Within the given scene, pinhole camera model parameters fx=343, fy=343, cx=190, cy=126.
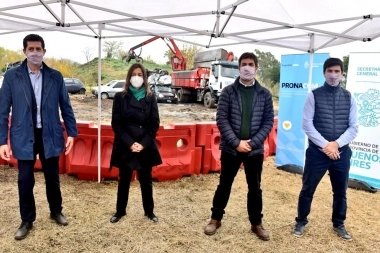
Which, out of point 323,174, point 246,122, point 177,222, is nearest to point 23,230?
point 177,222

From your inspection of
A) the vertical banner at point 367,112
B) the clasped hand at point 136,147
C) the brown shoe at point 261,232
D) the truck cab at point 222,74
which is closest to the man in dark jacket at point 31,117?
the clasped hand at point 136,147

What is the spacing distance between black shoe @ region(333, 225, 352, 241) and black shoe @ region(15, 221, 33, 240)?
128 inches

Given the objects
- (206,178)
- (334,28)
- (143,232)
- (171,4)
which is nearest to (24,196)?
(143,232)

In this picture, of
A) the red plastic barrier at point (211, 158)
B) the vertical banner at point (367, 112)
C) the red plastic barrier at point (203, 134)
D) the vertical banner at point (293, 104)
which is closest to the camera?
the vertical banner at point (367, 112)

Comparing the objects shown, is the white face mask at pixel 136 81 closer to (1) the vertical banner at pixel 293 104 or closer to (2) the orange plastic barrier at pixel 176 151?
(2) the orange plastic barrier at pixel 176 151

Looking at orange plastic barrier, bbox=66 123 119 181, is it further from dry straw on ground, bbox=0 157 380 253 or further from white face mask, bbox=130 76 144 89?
white face mask, bbox=130 76 144 89

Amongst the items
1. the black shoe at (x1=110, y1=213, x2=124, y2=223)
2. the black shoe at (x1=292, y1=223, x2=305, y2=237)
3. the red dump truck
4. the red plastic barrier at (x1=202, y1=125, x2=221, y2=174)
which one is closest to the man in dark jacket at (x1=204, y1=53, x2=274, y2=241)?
the black shoe at (x1=292, y1=223, x2=305, y2=237)

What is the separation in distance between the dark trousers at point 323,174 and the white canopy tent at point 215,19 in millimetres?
1450

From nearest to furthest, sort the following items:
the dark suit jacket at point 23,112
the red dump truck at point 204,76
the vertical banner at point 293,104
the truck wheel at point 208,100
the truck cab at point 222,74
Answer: the dark suit jacket at point 23,112
the vertical banner at point 293,104
the truck cab at point 222,74
the red dump truck at point 204,76
the truck wheel at point 208,100

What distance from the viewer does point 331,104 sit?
348 centimetres

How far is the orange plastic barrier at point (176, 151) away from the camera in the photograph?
5312 mm

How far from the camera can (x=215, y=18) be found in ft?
13.8

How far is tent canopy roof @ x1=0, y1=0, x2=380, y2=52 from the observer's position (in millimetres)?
3598

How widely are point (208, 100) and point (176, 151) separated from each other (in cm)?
1497
